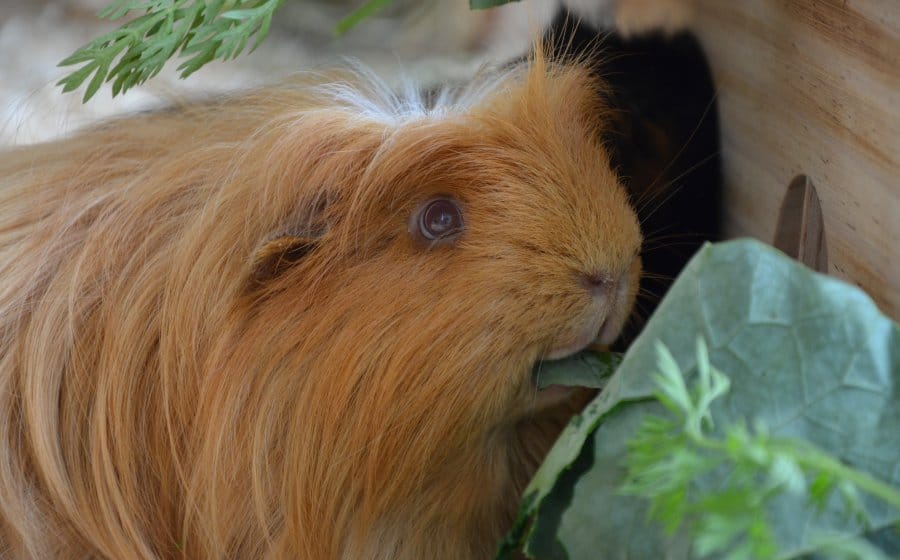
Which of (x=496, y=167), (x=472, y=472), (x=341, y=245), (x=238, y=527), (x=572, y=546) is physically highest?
(x=496, y=167)

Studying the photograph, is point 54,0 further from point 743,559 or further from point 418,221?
point 743,559

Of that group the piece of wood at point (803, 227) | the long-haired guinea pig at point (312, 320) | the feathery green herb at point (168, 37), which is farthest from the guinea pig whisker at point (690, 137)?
the feathery green herb at point (168, 37)

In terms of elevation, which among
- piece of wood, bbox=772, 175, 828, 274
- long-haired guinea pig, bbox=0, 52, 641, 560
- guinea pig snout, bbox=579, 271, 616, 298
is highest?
piece of wood, bbox=772, 175, 828, 274

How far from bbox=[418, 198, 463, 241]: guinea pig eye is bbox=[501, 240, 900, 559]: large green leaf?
0.27 meters

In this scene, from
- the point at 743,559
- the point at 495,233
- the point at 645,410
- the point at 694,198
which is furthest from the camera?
the point at 694,198

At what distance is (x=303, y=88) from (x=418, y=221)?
1.00 ft

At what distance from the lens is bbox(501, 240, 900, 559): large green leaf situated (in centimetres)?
82

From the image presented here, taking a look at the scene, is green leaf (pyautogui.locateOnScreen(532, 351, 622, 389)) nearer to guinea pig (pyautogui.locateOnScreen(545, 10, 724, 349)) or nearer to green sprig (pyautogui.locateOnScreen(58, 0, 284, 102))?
guinea pig (pyautogui.locateOnScreen(545, 10, 724, 349))

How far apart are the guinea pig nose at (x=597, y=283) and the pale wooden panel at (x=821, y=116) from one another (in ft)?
1.08

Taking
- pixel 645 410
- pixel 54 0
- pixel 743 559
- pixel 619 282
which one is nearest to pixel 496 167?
pixel 619 282

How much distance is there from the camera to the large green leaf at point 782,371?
0.82 metres

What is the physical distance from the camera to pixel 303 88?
1320 millimetres

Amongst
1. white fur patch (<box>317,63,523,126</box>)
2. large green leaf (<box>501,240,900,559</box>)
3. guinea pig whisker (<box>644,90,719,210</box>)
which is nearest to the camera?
large green leaf (<box>501,240,900,559</box>)

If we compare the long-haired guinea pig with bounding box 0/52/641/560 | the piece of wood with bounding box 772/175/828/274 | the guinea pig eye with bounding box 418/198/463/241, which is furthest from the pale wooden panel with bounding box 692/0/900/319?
the guinea pig eye with bounding box 418/198/463/241
